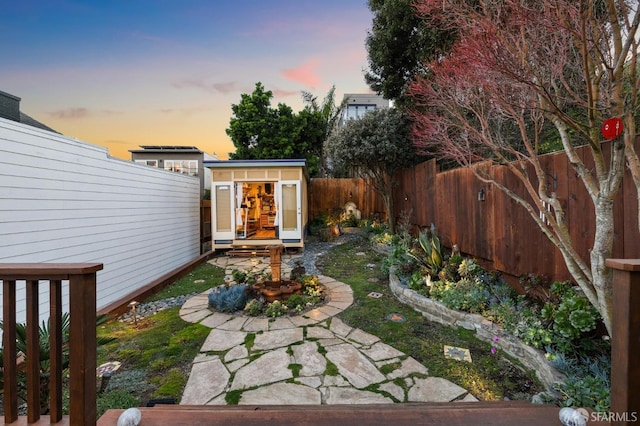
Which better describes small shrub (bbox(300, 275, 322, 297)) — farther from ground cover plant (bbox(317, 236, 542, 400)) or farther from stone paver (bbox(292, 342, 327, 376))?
stone paver (bbox(292, 342, 327, 376))

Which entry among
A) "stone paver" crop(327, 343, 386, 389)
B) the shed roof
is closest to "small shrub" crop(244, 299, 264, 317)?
"stone paver" crop(327, 343, 386, 389)

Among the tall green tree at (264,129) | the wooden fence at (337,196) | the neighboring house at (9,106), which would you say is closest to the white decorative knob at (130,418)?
the neighboring house at (9,106)

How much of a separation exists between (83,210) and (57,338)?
324cm

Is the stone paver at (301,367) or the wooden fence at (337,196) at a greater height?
the wooden fence at (337,196)

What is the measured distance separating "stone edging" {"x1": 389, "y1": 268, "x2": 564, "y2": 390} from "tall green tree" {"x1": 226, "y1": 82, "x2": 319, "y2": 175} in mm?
8973

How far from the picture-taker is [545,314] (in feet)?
7.93

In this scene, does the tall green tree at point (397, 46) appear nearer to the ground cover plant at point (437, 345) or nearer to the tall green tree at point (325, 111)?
the ground cover plant at point (437, 345)

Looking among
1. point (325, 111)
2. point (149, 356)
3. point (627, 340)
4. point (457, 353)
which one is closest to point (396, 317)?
point (457, 353)

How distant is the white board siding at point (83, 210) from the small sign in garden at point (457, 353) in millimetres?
4340

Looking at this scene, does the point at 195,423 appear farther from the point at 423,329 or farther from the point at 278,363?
the point at 423,329

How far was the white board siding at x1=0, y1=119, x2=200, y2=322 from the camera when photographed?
2.80 meters

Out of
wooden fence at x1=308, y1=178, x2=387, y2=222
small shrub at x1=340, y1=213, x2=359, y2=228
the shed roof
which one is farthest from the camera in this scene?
wooden fence at x1=308, y1=178, x2=387, y2=222

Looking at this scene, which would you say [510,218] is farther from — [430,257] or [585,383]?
[585,383]

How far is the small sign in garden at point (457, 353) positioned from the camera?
8.17ft
